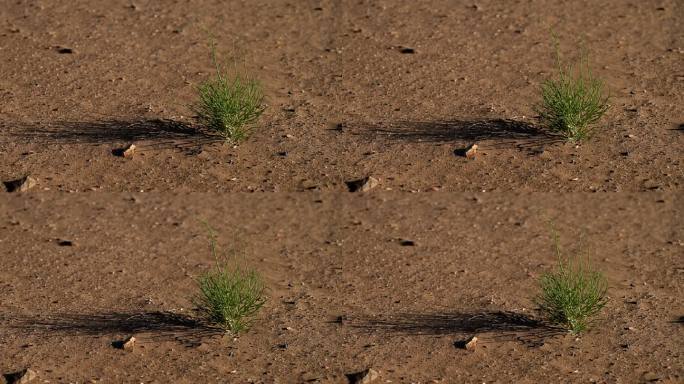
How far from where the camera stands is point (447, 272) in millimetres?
8367

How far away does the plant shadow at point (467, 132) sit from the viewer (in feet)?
30.0

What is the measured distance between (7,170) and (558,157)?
279 cm

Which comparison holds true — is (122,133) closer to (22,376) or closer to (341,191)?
(341,191)

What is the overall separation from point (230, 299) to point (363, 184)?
3.85ft

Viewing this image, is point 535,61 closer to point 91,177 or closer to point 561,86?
point 561,86

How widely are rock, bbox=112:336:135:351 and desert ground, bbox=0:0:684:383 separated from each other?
0.09 ft

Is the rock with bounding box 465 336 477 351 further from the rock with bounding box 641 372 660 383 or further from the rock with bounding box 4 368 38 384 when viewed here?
the rock with bounding box 4 368 38 384

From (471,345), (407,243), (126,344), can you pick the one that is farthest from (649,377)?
(126,344)

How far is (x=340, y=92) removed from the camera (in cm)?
952

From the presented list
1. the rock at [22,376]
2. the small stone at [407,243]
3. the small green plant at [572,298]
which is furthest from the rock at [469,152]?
the rock at [22,376]

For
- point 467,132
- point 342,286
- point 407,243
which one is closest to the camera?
point 342,286

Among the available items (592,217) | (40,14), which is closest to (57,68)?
(40,14)

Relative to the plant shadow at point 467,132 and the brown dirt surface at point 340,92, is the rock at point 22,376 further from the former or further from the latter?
the plant shadow at point 467,132

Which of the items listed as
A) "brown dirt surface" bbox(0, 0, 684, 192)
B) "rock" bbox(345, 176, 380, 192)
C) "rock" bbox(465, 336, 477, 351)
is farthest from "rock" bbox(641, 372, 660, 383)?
"rock" bbox(345, 176, 380, 192)
